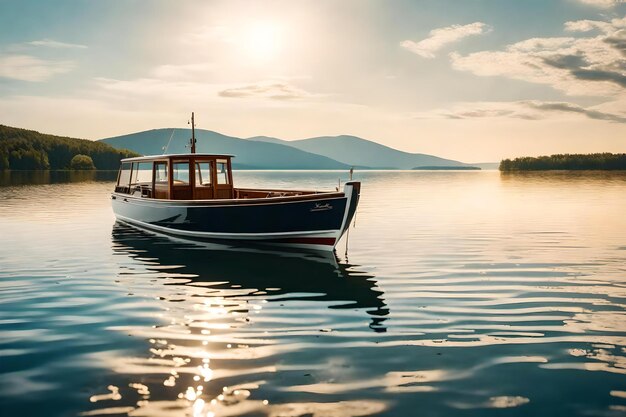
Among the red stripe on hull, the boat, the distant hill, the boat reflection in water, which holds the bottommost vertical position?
the boat reflection in water

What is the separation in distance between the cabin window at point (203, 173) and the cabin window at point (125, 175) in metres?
6.19

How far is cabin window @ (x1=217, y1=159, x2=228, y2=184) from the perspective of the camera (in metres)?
23.4

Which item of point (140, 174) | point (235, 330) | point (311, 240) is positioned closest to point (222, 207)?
point (311, 240)

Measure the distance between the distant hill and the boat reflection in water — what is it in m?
161

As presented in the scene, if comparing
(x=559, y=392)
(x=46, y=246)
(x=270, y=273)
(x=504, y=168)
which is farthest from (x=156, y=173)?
(x=504, y=168)

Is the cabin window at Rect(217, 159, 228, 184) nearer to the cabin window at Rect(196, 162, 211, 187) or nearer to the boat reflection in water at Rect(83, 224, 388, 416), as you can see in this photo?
the cabin window at Rect(196, 162, 211, 187)

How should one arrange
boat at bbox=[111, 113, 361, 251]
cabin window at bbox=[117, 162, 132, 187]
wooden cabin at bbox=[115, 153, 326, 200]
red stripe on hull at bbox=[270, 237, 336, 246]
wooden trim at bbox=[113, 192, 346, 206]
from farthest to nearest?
cabin window at bbox=[117, 162, 132, 187] → wooden cabin at bbox=[115, 153, 326, 200] → red stripe on hull at bbox=[270, 237, 336, 246] → boat at bbox=[111, 113, 361, 251] → wooden trim at bbox=[113, 192, 346, 206]

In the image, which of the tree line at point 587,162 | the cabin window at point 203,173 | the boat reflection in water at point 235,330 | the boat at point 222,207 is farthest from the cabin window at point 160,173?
the tree line at point 587,162

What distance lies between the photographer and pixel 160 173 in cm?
2370

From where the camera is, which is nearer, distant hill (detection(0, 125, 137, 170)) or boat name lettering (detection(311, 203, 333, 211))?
boat name lettering (detection(311, 203, 333, 211))

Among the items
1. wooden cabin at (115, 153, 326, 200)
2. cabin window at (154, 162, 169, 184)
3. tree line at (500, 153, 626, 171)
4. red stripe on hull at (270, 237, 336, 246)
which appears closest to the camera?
red stripe on hull at (270, 237, 336, 246)

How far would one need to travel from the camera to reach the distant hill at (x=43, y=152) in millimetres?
158000

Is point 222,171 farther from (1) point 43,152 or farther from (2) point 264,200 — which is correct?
(1) point 43,152

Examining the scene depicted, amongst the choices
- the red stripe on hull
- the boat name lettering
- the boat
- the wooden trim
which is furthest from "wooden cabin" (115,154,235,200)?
the boat name lettering
